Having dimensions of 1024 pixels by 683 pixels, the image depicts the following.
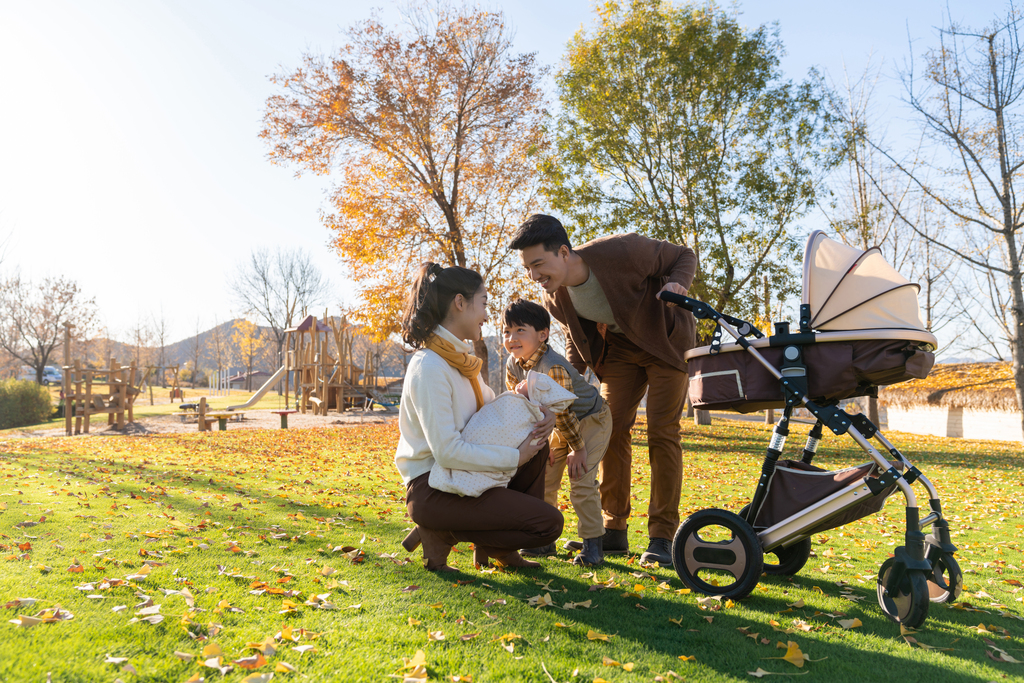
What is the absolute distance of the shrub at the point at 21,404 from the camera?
20.6 meters

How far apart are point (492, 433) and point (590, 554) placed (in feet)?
3.86

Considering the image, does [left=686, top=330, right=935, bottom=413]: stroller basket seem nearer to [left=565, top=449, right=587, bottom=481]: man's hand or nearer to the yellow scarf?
[left=565, top=449, right=587, bottom=481]: man's hand

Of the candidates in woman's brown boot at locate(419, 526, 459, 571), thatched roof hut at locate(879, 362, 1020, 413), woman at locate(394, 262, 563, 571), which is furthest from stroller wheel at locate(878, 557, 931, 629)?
thatched roof hut at locate(879, 362, 1020, 413)

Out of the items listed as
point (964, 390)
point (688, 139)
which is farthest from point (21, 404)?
point (964, 390)

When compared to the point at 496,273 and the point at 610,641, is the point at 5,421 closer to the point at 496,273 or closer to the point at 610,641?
the point at 496,273

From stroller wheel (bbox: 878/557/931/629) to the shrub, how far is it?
2577cm

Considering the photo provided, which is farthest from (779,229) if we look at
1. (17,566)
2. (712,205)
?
(17,566)

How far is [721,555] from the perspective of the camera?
9.47 ft

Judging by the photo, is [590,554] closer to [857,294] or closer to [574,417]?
[574,417]

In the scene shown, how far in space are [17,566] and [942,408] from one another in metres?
25.6

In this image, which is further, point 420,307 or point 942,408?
point 942,408

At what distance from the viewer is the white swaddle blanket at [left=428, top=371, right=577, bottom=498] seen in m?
2.81

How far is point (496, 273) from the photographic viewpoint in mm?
16500

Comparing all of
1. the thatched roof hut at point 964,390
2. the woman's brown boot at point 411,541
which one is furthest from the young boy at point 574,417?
the thatched roof hut at point 964,390
